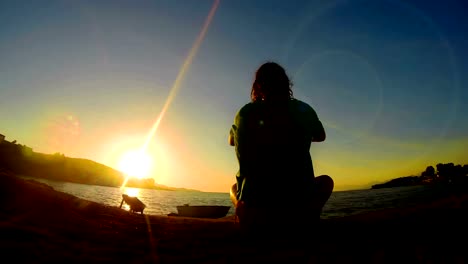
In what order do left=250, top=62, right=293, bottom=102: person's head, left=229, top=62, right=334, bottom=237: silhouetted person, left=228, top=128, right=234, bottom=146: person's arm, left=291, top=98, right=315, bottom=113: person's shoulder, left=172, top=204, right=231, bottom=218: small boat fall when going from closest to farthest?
left=229, top=62, right=334, bottom=237: silhouetted person → left=291, top=98, right=315, bottom=113: person's shoulder → left=250, top=62, right=293, bottom=102: person's head → left=228, top=128, right=234, bottom=146: person's arm → left=172, top=204, right=231, bottom=218: small boat

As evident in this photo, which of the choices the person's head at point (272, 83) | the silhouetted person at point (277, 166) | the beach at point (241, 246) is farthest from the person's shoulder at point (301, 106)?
the beach at point (241, 246)

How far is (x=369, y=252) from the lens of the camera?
1722 millimetres

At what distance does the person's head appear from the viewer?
9.78 ft

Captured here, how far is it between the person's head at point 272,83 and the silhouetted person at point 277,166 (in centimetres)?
5

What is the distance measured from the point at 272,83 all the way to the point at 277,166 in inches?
39.4

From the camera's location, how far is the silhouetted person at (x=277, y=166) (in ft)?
8.44

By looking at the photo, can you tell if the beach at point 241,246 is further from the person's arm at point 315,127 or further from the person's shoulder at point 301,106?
the person's shoulder at point 301,106

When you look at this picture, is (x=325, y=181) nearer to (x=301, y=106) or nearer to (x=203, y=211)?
(x=301, y=106)

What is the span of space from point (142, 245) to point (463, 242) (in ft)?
8.63

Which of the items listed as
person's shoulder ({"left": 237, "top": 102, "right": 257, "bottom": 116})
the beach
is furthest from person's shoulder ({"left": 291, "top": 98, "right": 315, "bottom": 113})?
the beach

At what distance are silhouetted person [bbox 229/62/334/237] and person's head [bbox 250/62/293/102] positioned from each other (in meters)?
0.05

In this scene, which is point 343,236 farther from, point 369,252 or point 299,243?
point 369,252

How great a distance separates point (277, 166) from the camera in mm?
2643

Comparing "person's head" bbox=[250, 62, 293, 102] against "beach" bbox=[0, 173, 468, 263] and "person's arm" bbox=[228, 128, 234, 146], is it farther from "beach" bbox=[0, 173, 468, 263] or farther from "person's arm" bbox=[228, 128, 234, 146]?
"beach" bbox=[0, 173, 468, 263]
